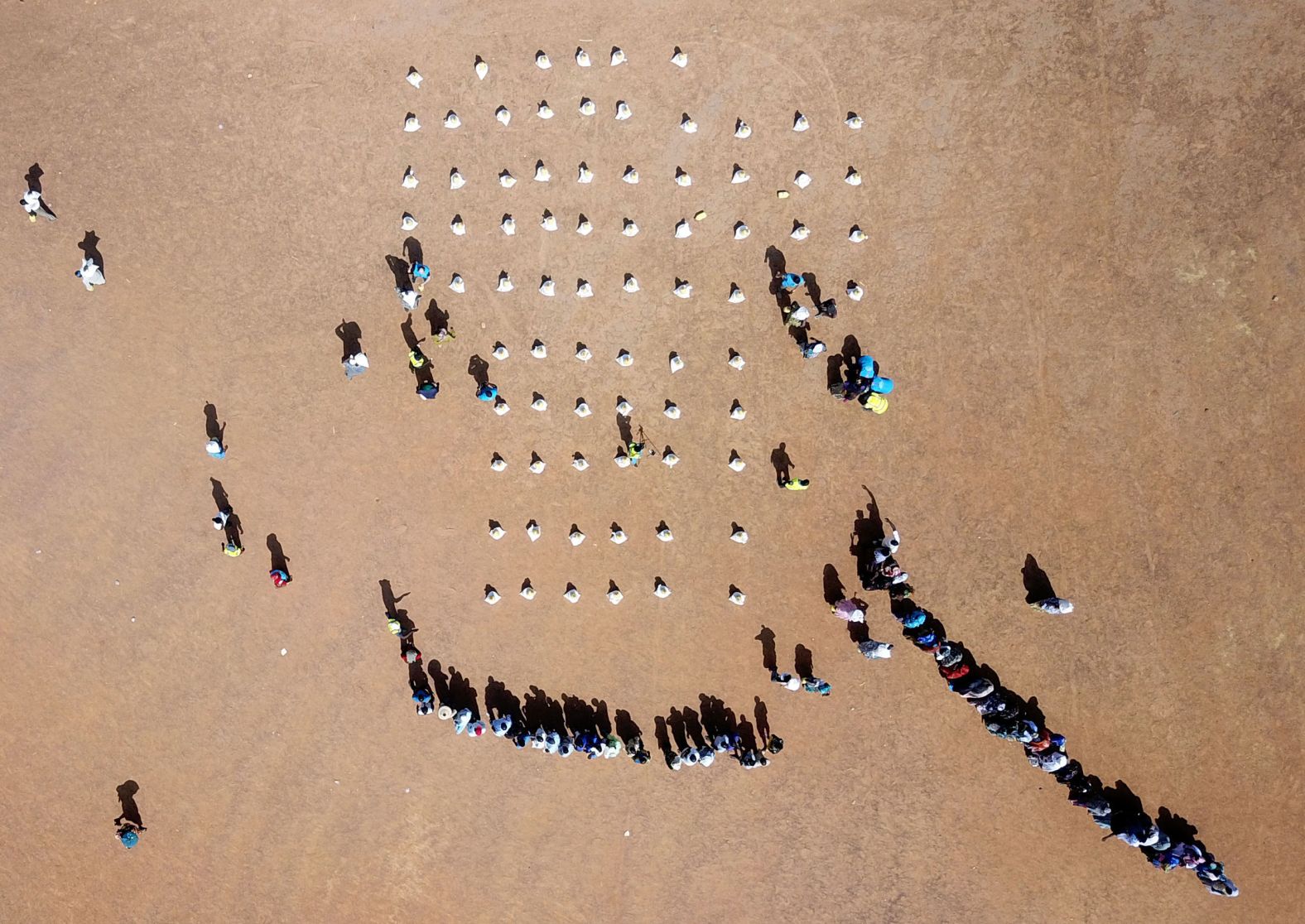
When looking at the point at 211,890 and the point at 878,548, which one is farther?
the point at 211,890

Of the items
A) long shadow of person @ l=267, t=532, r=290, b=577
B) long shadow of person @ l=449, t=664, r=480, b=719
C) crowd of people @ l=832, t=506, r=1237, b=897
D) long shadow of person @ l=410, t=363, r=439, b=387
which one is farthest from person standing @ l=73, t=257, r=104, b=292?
crowd of people @ l=832, t=506, r=1237, b=897

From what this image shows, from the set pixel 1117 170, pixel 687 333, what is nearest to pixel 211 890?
pixel 687 333

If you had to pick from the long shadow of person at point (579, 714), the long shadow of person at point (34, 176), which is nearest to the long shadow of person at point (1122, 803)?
the long shadow of person at point (579, 714)

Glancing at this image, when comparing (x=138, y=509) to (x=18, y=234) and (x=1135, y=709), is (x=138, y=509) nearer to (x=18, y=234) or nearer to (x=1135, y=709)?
(x=18, y=234)

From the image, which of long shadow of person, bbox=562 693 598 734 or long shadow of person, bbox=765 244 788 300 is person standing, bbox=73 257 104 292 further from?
long shadow of person, bbox=765 244 788 300

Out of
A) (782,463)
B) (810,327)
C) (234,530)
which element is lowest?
(234,530)

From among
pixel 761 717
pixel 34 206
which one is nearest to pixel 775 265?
pixel 761 717

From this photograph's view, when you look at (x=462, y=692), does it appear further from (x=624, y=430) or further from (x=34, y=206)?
(x=34, y=206)
